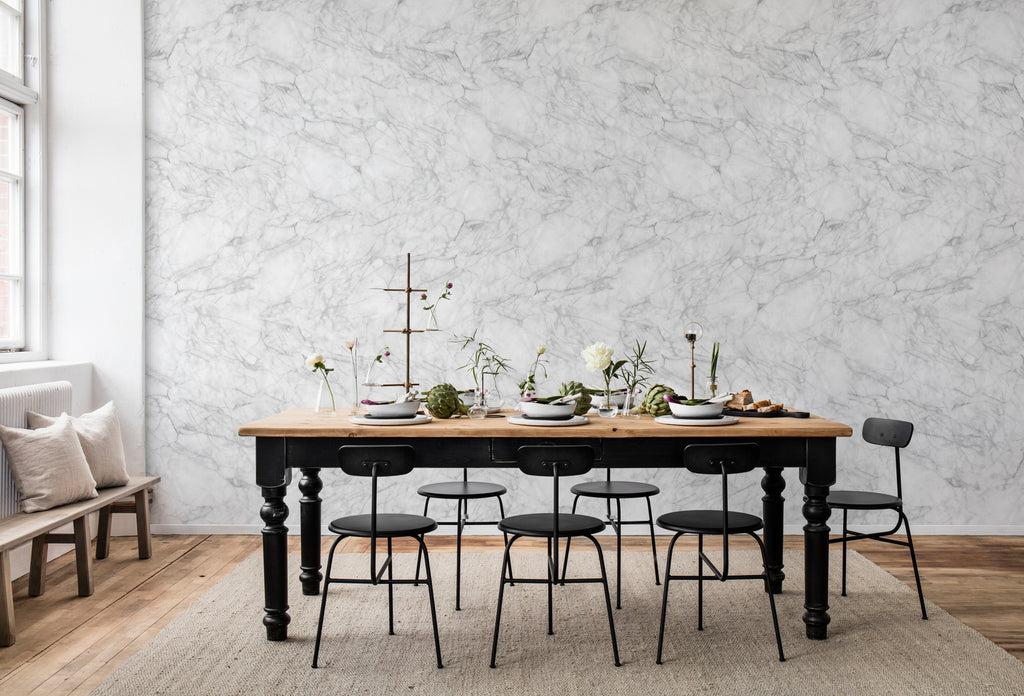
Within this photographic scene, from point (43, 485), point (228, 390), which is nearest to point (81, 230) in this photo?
point (228, 390)

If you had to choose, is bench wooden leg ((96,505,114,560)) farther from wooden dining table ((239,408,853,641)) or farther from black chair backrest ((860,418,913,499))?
black chair backrest ((860,418,913,499))

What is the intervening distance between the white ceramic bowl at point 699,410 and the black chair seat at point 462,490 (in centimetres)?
91

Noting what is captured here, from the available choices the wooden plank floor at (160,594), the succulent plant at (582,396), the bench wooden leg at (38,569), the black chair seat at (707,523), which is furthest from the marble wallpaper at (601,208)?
the black chair seat at (707,523)

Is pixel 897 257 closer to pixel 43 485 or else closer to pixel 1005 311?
pixel 1005 311

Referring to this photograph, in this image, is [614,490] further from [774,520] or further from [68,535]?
[68,535]

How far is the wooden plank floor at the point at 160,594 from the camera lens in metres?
3.02

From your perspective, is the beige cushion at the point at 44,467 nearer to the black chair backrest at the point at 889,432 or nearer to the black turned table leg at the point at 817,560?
the black turned table leg at the point at 817,560

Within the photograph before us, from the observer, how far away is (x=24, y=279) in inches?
185

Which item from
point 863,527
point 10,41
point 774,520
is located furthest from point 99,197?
point 863,527

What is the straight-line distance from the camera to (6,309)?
4562mm

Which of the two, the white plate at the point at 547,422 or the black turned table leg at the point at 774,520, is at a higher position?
the white plate at the point at 547,422

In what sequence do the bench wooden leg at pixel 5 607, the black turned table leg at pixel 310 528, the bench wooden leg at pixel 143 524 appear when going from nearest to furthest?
the bench wooden leg at pixel 5 607 < the black turned table leg at pixel 310 528 < the bench wooden leg at pixel 143 524

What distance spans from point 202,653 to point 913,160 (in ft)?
14.5

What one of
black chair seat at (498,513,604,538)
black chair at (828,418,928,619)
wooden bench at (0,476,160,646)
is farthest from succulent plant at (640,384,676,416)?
wooden bench at (0,476,160,646)
